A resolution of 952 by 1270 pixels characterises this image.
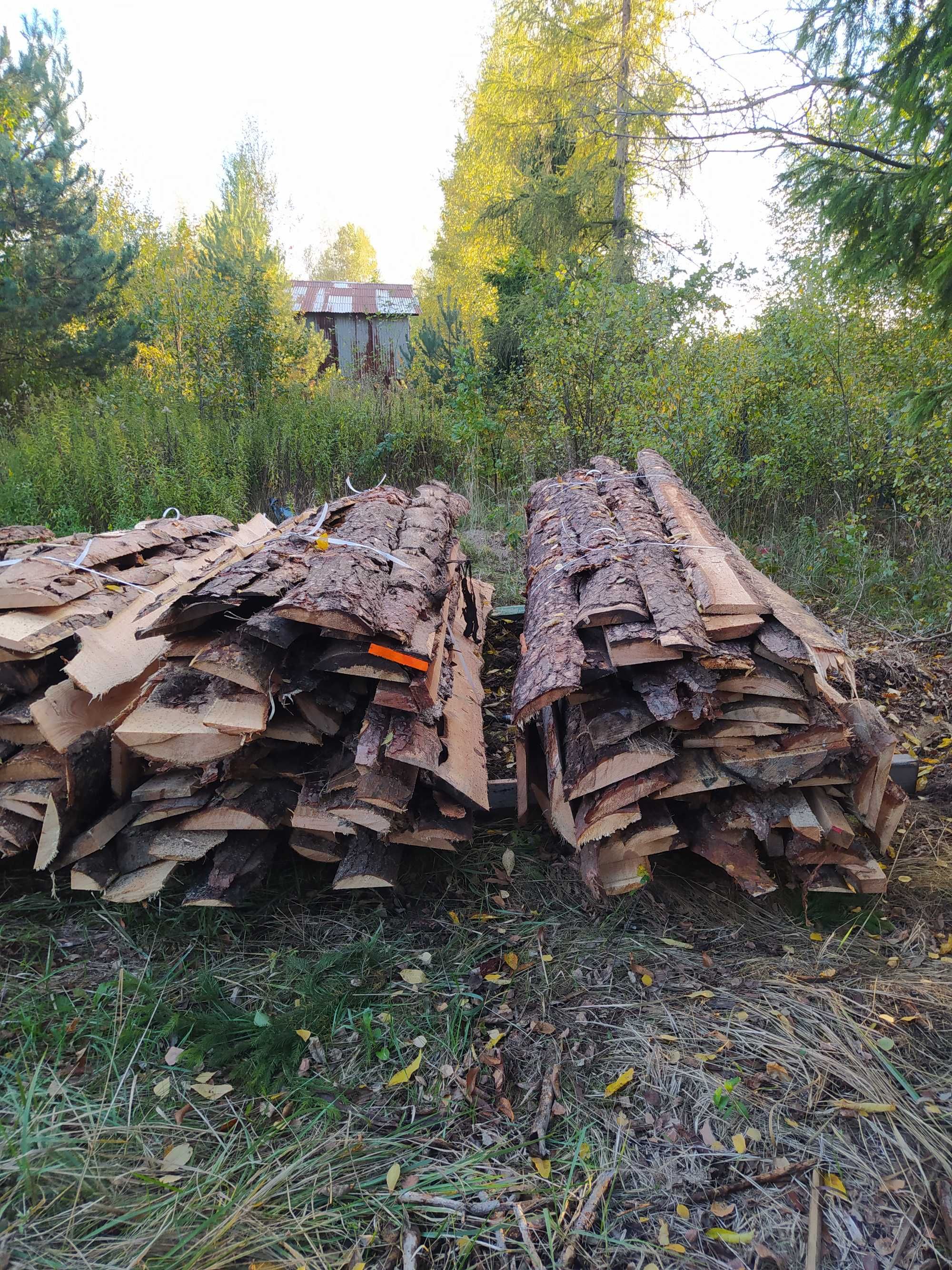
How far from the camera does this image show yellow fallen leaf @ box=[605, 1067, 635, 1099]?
6.25ft

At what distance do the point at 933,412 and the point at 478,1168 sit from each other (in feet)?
15.3

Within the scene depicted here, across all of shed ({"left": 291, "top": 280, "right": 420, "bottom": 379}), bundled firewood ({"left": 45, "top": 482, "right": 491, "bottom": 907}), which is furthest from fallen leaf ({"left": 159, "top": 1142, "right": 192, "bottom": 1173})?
shed ({"left": 291, "top": 280, "right": 420, "bottom": 379})

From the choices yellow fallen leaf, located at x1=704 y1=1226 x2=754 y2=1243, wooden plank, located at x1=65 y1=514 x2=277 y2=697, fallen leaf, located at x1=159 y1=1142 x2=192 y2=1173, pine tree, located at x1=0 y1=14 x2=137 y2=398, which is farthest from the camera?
pine tree, located at x1=0 y1=14 x2=137 y2=398

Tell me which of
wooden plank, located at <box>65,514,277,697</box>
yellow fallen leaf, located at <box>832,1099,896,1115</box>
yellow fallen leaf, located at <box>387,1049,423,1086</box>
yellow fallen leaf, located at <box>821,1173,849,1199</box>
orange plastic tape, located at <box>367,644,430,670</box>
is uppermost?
orange plastic tape, located at <box>367,644,430,670</box>

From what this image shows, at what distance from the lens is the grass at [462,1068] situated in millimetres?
1585

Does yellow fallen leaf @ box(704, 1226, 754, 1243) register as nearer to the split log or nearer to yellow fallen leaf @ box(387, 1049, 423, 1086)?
yellow fallen leaf @ box(387, 1049, 423, 1086)

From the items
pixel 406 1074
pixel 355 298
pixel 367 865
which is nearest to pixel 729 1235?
pixel 406 1074

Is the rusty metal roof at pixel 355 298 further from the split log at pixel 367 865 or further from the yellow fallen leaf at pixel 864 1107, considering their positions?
the yellow fallen leaf at pixel 864 1107

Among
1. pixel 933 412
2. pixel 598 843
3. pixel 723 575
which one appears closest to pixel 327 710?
pixel 598 843

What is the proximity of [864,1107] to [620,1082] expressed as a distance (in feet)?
2.02

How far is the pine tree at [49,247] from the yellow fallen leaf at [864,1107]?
10286 millimetres

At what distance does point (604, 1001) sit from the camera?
2.19 m

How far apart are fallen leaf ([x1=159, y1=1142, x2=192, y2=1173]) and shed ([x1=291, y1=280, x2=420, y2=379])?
20.2 m

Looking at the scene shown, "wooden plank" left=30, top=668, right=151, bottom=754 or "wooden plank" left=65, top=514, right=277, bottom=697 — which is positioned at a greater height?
"wooden plank" left=65, top=514, right=277, bottom=697
